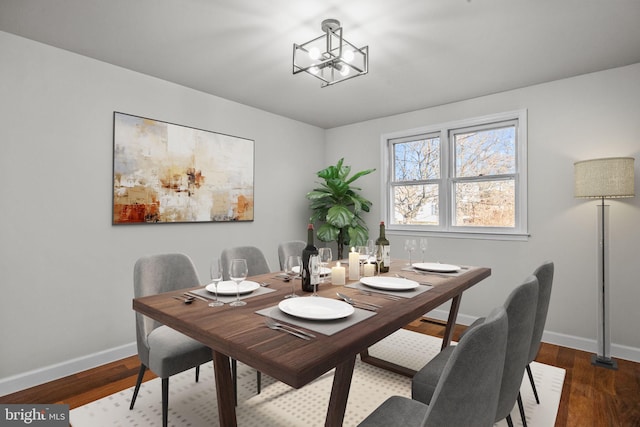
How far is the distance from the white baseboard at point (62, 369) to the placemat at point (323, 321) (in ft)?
7.27

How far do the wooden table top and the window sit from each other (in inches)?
87.9

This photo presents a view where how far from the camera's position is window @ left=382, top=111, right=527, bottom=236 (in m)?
3.50

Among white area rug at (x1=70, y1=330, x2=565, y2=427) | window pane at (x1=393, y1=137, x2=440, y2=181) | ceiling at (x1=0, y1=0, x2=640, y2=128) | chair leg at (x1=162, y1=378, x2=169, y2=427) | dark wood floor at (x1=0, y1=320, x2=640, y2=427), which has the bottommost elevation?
dark wood floor at (x1=0, y1=320, x2=640, y2=427)

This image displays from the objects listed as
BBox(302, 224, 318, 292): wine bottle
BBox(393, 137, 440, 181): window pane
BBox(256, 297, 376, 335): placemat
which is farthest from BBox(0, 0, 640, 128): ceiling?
BBox(256, 297, 376, 335): placemat

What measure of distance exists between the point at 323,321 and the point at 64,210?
2.46m

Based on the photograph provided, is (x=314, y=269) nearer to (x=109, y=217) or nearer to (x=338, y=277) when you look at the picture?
(x=338, y=277)

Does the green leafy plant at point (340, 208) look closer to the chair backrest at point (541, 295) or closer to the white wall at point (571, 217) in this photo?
the white wall at point (571, 217)

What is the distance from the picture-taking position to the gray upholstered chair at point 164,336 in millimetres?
1714

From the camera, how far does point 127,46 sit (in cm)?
250

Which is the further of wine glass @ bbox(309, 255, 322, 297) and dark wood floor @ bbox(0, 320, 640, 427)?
dark wood floor @ bbox(0, 320, 640, 427)

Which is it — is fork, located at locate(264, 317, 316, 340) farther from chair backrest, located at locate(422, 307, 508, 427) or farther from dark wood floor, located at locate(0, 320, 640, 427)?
dark wood floor, located at locate(0, 320, 640, 427)

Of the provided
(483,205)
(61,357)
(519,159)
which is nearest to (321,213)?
(483,205)

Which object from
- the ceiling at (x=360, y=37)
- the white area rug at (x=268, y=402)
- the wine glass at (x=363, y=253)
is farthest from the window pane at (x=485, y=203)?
the wine glass at (x=363, y=253)

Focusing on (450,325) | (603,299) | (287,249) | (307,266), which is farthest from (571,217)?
(307,266)
